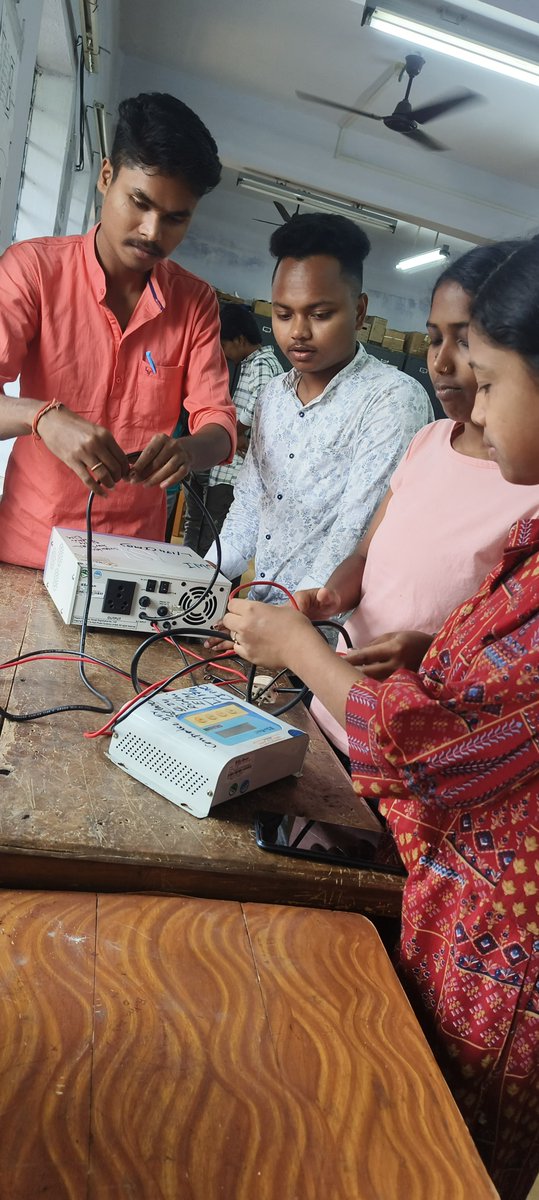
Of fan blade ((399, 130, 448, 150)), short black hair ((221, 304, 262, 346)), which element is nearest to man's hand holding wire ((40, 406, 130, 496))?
short black hair ((221, 304, 262, 346))

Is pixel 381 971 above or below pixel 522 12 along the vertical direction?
below

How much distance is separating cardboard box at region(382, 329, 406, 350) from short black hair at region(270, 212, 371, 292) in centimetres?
688

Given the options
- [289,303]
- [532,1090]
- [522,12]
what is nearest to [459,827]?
[532,1090]

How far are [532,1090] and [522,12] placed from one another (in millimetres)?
4539

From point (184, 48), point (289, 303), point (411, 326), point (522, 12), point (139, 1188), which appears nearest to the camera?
point (139, 1188)

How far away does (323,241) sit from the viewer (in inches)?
60.9

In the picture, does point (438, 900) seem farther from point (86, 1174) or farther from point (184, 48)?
point (184, 48)

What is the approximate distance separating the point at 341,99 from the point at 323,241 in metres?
4.92

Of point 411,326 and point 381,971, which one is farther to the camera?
point 411,326

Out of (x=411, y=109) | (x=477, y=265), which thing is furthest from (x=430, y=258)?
(x=477, y=265)

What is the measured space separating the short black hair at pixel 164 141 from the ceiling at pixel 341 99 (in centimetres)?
270

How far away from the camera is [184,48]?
5258mm

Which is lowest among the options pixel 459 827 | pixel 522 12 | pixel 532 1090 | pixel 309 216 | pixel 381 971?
pixel 532 1090

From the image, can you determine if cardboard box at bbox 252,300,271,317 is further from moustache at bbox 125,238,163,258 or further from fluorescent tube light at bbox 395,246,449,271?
moustache at bbox 125,238,163,258
